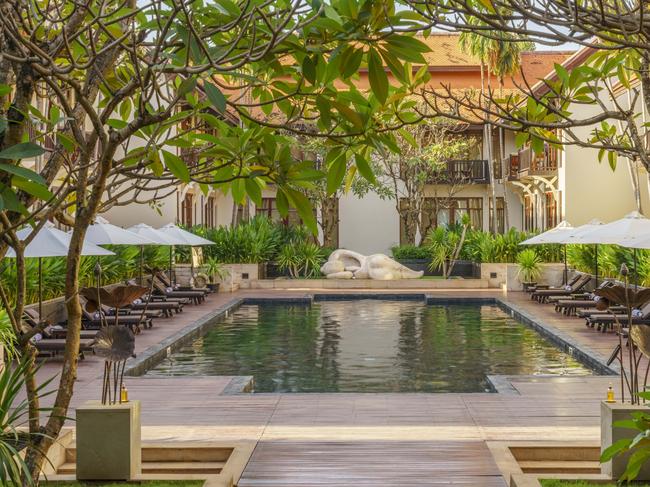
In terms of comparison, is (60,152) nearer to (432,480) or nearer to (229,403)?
(432,480)

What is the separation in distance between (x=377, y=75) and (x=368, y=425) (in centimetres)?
635

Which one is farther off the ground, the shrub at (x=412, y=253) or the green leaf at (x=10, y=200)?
the shrub at (x=412, y=253)

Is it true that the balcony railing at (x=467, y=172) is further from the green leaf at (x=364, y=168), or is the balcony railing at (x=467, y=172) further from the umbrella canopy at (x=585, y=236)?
the green leaf at (x=364, y=168)

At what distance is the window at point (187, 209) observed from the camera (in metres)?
35.2

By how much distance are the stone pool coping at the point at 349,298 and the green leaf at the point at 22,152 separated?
8.44 metres

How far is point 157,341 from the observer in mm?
16047

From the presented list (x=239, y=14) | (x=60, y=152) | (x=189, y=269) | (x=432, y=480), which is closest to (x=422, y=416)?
(x=432, y=480)

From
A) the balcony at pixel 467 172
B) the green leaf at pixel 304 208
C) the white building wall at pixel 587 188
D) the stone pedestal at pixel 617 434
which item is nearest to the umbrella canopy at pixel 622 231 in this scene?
the stone pedestal at pixel 617 434

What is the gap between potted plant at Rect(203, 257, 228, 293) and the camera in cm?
2781

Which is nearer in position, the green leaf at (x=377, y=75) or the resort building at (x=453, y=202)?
the green leaf at (x=377, y=75)

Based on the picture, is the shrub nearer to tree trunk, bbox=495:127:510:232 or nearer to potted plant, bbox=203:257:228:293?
tree trunk, bbox=495:127:510:232

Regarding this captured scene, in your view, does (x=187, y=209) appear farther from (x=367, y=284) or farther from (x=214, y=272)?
(x=367, y=284)

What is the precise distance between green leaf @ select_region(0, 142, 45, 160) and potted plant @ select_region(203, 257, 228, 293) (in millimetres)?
25105

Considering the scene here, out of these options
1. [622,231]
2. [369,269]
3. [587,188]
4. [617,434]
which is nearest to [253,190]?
[617,434]
